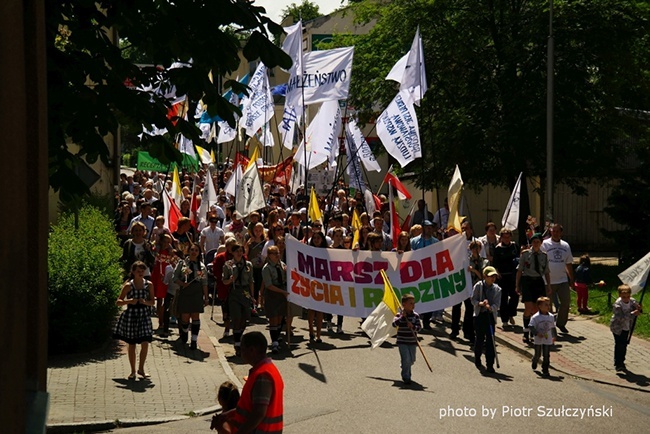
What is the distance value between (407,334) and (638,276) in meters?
3.64

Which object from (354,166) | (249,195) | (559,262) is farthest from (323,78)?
(354,166)

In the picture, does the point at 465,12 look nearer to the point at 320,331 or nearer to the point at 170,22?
the point at 320,331

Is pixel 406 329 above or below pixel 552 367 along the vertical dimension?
above

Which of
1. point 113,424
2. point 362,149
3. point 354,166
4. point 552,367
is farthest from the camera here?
point 354,166

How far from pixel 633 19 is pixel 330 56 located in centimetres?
1248

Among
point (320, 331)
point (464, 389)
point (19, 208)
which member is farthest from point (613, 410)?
point (19, 208)

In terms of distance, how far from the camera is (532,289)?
16.8m

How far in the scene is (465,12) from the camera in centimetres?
3116

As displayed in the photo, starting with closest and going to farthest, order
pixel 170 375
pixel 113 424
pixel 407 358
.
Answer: pixel 113 424, pixel 407 358, pixel 170 375

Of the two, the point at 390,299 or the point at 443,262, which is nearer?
the point at 390,299

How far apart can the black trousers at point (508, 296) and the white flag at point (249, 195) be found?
19.3 feet

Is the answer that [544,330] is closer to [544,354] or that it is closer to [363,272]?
[544,354]

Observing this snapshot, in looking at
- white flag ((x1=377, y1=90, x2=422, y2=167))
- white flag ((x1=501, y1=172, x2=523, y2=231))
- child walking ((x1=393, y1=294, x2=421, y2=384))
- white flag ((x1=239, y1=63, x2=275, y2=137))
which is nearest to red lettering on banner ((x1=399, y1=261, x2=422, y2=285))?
child walking ((x1=393, y1=294, x2=421, y2=384))

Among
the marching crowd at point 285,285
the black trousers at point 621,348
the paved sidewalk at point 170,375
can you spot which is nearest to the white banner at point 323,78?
the marching crowd at point 285,285
